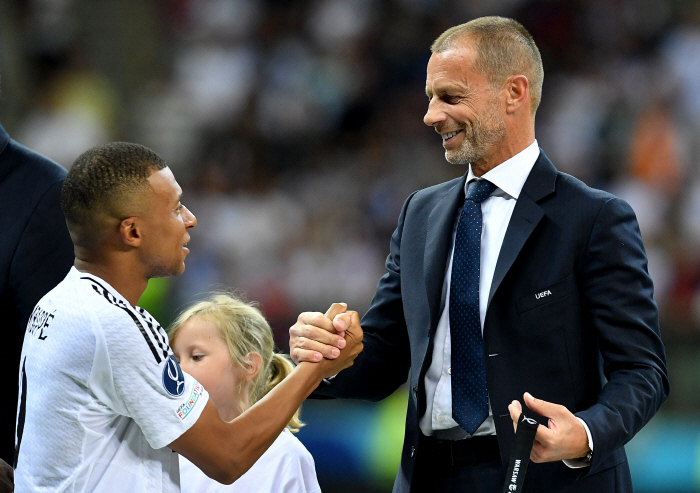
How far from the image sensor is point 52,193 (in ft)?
9.77

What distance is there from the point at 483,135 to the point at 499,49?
301mm

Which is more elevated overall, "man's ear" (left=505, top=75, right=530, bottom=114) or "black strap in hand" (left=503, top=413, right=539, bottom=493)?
"man's ear" (left=505, top=75, right=530, bottom=114)

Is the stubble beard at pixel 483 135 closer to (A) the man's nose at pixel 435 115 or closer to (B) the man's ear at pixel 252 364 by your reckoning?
(A) the man's nose at pixel 435 115

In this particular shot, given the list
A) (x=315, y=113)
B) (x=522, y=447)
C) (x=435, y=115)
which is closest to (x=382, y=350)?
(x=435, y=115)

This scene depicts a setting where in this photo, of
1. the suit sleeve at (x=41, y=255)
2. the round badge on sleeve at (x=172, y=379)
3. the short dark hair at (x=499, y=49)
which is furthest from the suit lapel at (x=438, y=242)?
the suit sleeve at (x=41, y=255)

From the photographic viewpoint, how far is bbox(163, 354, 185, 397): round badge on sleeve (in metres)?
2.34

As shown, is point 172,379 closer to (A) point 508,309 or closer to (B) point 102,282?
(B) point 102,282

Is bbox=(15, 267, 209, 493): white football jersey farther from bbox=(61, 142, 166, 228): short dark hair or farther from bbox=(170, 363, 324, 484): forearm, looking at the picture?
bbox=(61, 142, 166, 228): short dark hair

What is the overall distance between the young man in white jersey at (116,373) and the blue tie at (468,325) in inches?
21.9

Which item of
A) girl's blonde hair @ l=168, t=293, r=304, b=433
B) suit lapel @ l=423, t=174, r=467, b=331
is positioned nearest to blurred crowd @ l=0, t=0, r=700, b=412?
girl's blonde hair @ l=168, t=293, r=304, b=433

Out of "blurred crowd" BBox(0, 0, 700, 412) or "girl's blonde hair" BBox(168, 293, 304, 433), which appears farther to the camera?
"blurred crowd" BBox(0, 0, 700, 412)

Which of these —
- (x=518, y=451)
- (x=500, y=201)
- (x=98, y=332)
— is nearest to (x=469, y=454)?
(x=518, y=451)

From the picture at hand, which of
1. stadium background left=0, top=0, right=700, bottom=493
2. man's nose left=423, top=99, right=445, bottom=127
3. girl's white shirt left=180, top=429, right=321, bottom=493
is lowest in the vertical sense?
girl's white shirt left=180, top=429, right=321, bottom=493

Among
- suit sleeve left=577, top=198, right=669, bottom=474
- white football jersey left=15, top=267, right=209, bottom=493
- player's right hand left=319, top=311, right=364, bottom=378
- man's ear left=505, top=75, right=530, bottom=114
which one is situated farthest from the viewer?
man's ear left=505, top=75, right=530, bottom=114
